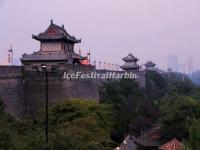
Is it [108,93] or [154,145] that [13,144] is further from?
[108,93]

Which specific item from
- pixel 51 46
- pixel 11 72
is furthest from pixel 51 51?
pixel 11 72

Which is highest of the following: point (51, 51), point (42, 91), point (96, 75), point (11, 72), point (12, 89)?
point (51, 51)

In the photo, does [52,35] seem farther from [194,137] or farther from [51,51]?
[194,137]

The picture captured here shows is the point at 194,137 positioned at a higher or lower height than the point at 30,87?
lower

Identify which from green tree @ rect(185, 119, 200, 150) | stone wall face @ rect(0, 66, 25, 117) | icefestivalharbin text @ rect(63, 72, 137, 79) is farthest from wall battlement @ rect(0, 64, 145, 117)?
green tree @ rect(185, 119, 200, 150)

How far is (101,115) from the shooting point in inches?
907

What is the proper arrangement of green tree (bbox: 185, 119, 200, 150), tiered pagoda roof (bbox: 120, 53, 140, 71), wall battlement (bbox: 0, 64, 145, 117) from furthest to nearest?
tiered pagoda roof (bbox: 120, 53, 140, 71) → wall battlement (bbox: 0, 64, 145, 117) → green tree (bbox: 185, 119, 200, 150)

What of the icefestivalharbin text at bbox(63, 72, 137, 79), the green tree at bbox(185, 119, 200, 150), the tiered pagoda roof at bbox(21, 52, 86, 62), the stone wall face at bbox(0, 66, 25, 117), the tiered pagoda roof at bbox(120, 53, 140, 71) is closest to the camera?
the green tree at bbox(185, 119, 200, 150)

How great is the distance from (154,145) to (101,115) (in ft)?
10.3

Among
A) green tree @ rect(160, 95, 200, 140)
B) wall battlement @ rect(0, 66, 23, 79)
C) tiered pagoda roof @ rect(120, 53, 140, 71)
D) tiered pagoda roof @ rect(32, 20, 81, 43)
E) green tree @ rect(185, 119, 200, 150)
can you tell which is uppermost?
tiered pagoda roof @ rect(32, 20, 81, 43)

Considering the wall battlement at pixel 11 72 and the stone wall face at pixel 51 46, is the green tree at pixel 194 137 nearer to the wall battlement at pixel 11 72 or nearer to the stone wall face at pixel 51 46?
the wall battlement at pixel 11 72

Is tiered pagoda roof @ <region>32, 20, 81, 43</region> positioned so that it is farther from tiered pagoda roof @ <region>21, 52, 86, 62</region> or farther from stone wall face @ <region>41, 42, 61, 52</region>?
tiered pagoda roof @ <region>21, 52, 86, 62</region>

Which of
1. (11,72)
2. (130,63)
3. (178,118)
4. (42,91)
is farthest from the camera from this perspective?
(130,63)

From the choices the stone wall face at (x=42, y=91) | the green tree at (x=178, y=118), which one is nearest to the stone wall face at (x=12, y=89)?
the stone wall face at (x=42, y=91)
